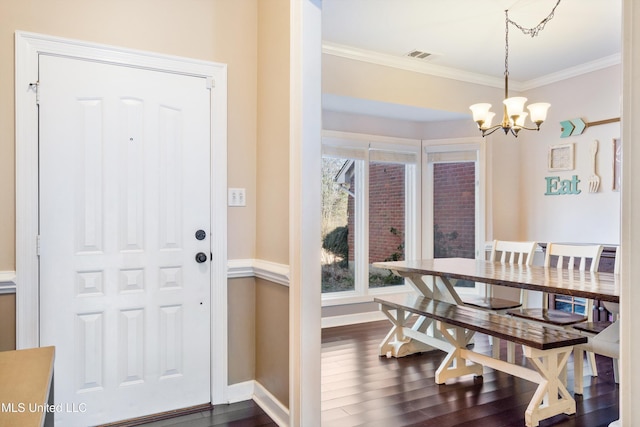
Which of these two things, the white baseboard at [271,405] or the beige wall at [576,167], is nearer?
the white baseboard at [271,405]

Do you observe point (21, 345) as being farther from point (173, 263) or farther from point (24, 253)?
point (173, 263)

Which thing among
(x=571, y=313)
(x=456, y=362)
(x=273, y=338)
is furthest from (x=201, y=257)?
(x=571, y=313)

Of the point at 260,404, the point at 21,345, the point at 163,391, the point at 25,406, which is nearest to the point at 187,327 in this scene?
the point at 163,391

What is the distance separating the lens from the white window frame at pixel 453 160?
4902mm

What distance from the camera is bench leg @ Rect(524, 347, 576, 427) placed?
2383mm

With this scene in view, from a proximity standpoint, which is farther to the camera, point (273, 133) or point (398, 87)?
point (398, 87)

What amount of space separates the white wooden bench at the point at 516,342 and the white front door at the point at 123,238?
5.39 feet

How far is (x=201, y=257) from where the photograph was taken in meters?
2.51

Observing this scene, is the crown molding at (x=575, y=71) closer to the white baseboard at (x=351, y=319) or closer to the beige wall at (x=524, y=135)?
the beige wall at (x=524, y=135)

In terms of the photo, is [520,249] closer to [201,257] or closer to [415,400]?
[415,400]

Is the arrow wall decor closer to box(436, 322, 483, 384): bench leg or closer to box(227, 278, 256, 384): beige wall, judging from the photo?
box(436, 322, 483, 384): bench leg

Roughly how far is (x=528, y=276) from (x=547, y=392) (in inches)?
29.4

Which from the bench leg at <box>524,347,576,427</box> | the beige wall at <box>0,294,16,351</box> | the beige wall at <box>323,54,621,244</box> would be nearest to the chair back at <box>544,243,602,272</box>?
the bench leg at <box>524,347,576,427</box>

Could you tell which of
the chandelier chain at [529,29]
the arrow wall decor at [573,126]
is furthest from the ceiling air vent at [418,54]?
the arrow wall decor at [573,126]
